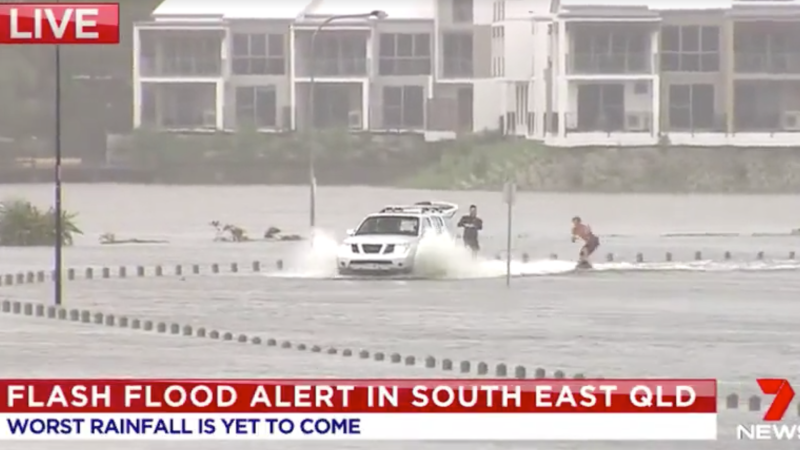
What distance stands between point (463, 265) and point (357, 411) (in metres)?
28.7

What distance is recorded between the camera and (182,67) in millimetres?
102375

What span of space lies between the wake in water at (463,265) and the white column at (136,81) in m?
41.7

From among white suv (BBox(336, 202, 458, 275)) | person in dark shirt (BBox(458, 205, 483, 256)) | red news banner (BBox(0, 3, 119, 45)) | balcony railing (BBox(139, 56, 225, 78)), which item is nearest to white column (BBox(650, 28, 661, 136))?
balcony railing (BBox(139, 56, 225, 78))

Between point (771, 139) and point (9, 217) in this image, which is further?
point (771, 139)

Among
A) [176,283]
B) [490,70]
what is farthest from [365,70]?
[176,283]

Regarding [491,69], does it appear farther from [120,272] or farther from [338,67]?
[120,272]

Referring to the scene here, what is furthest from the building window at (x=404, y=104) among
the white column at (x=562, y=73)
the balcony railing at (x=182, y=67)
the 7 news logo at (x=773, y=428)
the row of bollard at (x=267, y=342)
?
the 7 news logo at (x=773, y=428)

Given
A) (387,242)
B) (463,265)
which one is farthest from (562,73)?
(387,242)

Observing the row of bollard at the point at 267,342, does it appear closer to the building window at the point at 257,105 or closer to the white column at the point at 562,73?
the white column at the point at 562,73

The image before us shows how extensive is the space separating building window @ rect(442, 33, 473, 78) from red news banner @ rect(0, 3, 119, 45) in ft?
263

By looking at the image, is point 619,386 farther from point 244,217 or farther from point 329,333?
point 244,217

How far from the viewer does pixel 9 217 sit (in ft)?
197

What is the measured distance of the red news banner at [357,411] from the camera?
17.0 meters

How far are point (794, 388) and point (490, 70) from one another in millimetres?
74218
